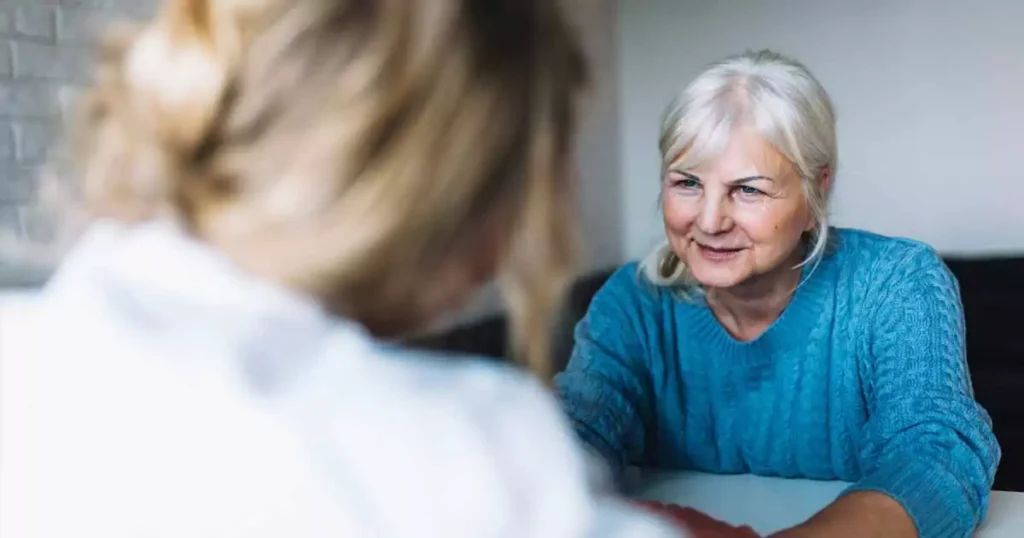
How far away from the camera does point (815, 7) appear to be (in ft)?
9.26

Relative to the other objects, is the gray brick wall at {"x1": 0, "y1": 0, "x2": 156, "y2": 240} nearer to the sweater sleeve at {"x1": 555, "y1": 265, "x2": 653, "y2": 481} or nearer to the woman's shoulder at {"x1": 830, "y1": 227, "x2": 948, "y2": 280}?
the sweater sleeve at {"x1": 555, "y1": 265, "x2": 653, "y2": 481}

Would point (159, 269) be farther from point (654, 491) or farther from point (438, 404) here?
point (654, 491)

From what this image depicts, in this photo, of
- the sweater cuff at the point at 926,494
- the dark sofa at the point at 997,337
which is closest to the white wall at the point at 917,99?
the dark sofa at the point at 997,337

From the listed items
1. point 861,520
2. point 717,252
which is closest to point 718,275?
point 717,252

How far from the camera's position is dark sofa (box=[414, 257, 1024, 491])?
7.09 feet

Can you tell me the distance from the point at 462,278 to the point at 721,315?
78 centimetres

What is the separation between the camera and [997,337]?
2.38 metres

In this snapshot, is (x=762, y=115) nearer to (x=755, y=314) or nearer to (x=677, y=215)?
(x=677, y=215)

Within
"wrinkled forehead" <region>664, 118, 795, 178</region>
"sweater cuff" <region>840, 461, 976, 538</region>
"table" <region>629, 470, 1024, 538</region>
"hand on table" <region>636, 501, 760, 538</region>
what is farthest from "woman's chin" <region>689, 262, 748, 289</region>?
"hand on table" <region>636, 501, 760, 538</region>

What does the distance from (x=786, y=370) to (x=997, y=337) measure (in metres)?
1.51

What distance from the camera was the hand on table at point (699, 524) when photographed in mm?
663

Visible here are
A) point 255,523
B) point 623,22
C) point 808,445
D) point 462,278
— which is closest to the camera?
point 255,523

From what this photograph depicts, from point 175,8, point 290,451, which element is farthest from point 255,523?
point 175,8

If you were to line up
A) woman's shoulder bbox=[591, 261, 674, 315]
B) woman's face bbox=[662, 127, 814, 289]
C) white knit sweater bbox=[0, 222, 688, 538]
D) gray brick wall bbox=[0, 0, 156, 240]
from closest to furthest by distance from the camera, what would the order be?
white knit sweater bbox=[0, 222, 688, 538] → woman's face bbox=[662, 127, 814, 289] → woman's shoulder bbox=[591, 261, 674, 315] → gray brick wall bbox=[0, 0, 156, 240]
